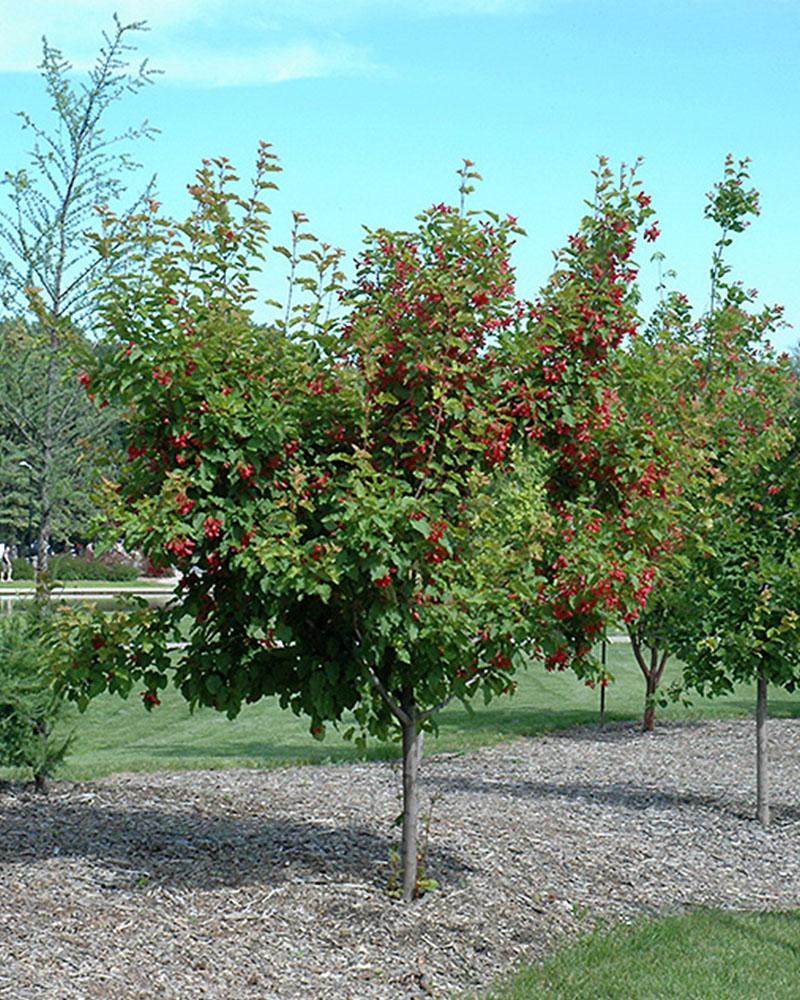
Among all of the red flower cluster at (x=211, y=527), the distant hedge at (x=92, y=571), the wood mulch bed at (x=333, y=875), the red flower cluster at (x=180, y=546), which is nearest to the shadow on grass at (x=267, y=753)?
the wood mulch bed at (x=333, y=875)

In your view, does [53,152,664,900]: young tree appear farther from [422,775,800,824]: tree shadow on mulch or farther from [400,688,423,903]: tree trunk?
[422,775,800,824]: tree shadow on mulch

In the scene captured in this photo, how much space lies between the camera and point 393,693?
6633 mm

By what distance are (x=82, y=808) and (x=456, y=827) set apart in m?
2.42

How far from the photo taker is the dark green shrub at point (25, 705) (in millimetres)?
8727

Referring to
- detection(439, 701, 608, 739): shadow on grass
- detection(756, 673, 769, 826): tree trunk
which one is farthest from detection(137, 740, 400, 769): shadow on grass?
detection(756, 673, 769, 826): tree trunk

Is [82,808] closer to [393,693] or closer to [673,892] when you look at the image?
[393,693]

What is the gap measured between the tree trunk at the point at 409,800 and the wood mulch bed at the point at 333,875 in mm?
140

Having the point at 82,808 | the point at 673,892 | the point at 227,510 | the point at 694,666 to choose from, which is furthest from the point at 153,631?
the point at 694,666

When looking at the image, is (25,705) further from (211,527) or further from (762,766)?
(762,766)

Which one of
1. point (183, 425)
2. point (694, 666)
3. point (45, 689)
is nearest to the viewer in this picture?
point (183, 425)

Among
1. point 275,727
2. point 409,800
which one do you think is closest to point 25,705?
point 409,800

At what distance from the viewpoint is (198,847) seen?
282 inches

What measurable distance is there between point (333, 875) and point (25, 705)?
122 inches

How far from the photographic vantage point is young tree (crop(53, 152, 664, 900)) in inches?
228
